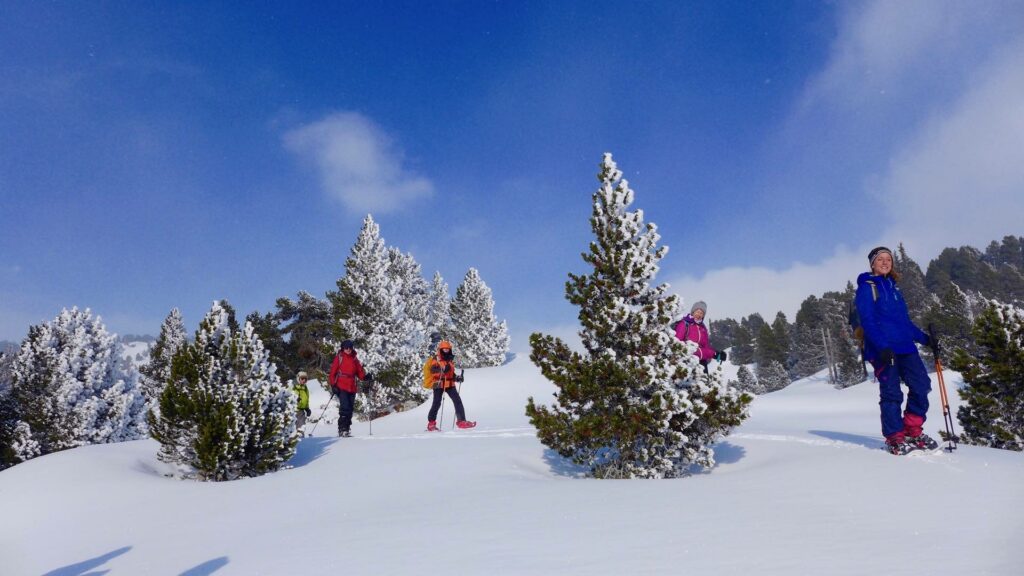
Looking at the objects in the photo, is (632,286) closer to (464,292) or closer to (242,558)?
(242,558)

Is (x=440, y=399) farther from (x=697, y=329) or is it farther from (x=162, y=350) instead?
(x=162, y=350)

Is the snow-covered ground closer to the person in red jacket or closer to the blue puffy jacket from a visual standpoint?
the blue puffy jacket

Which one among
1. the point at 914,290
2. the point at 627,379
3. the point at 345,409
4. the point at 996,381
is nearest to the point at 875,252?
the point at 627,379

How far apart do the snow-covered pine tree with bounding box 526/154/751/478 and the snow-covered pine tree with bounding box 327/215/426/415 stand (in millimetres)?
18992

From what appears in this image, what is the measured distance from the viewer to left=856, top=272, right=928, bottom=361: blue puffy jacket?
6.06m

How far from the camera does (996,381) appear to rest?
9.28 metres

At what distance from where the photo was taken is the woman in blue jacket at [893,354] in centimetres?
593

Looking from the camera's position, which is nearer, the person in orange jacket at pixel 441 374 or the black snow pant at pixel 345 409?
the black snow pant at pixel 345 409

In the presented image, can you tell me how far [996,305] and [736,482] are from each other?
27.2 ft

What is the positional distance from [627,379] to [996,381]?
7.66 meters

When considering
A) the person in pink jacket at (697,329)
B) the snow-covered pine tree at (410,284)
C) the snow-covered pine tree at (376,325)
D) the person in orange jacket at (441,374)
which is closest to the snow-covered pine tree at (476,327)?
the snow-covered pine tree at (410,284)

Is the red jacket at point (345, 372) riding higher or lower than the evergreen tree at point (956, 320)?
lower

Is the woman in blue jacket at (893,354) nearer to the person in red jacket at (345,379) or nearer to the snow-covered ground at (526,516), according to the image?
the snow-covered ground at (526,516)

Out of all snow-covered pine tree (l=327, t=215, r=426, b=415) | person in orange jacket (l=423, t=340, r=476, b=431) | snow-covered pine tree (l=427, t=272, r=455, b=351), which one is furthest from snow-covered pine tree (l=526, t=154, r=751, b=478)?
snow-covered pine tree (l=427, t=272, r=455, b=351)
